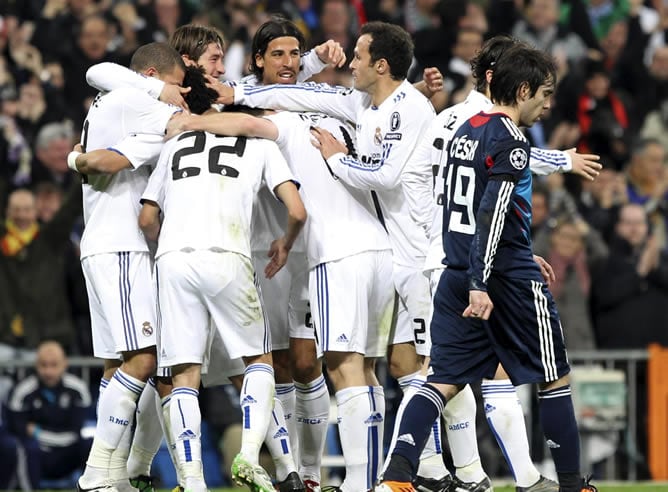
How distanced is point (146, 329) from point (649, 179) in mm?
8789

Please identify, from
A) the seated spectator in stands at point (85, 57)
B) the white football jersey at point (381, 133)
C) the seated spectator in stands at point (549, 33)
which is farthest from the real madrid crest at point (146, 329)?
the seated spectator in stands at point (549, 33)

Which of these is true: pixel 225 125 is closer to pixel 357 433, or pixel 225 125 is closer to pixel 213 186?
pixel 213 186

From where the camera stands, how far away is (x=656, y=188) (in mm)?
17016

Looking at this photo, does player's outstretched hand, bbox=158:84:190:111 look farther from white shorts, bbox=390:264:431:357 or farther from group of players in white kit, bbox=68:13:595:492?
white shorts, bbox=390:264:431:357

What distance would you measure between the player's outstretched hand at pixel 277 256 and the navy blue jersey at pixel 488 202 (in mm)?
1216

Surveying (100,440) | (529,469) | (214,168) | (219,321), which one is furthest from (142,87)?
(529,469)

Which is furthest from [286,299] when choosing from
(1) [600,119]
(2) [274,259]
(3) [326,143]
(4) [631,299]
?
(1) [600,119]

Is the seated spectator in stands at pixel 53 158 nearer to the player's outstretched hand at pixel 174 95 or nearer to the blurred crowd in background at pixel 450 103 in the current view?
the blurred crowd in background at pixel 450 103

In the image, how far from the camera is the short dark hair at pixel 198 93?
998 centimetres

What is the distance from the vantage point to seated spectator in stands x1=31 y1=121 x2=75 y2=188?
1559 centimetres

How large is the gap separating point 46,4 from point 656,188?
758 cm

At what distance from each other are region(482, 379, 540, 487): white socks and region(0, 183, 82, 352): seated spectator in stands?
6015mm

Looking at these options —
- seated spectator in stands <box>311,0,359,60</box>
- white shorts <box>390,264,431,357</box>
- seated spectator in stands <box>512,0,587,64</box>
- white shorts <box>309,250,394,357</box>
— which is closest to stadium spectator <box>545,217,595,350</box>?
seated spectator in stands <box>512,0,587,64</box>

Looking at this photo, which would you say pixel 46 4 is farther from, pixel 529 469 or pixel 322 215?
pixel 529 469
